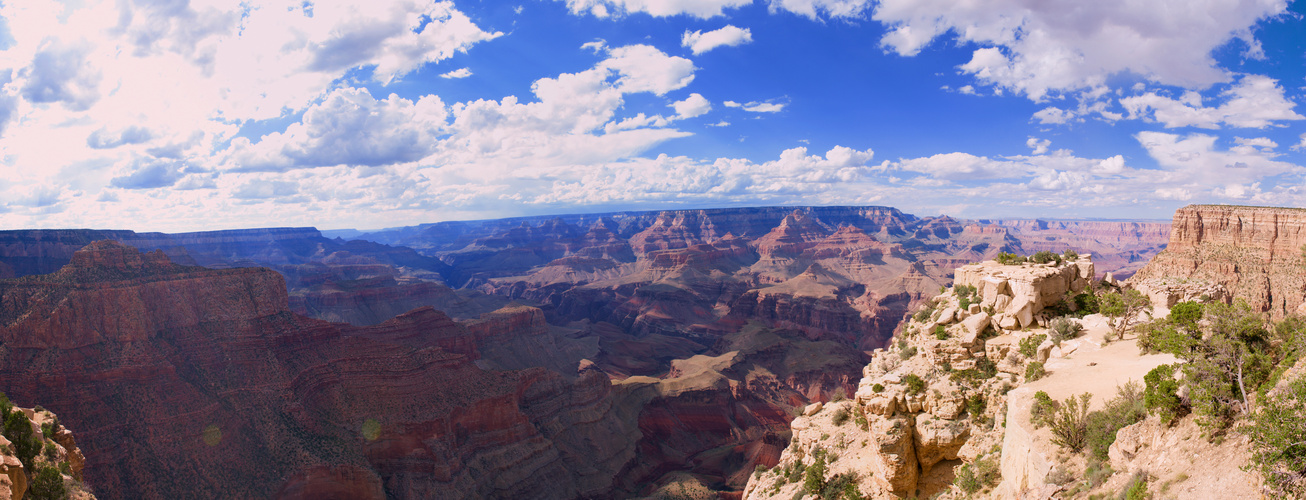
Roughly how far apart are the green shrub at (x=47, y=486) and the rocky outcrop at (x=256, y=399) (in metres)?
26.8

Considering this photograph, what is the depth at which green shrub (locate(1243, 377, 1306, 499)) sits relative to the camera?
29.8 feet

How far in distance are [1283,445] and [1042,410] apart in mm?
7463

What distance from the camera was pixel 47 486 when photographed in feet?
72.5

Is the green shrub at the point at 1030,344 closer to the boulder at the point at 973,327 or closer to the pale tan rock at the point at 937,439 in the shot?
the boulder at the point at 973,327

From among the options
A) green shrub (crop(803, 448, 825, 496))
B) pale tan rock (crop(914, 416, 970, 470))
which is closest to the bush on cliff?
green shrub (crop(803, 448, 825, 496))

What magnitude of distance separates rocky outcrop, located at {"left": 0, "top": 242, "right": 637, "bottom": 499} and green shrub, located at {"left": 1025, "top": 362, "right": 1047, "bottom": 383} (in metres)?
52.0

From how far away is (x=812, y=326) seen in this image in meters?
141

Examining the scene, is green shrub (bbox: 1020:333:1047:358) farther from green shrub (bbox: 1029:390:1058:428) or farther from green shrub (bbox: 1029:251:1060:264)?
green shrub (bbox: 1029:251:1060:264)

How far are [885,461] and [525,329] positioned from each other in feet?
340

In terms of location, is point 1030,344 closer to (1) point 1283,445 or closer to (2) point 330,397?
(1) point 1283,445

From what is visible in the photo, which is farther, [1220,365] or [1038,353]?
[1038,353]

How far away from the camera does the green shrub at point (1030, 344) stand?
21.2 meters

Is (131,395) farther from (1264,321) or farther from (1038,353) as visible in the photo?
(1264,321)

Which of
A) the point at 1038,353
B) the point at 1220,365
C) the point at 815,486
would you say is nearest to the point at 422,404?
the point at 815,486
